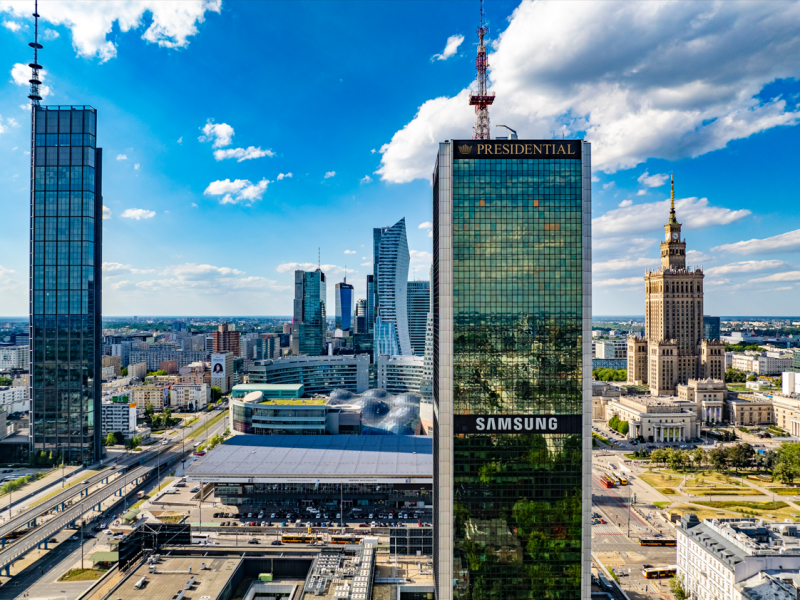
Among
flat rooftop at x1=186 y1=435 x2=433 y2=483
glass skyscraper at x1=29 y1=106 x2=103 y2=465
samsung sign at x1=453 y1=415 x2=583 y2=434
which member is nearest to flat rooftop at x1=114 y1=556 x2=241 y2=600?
flat rooftop at x1=186 y1=435 x2=433 y2=483

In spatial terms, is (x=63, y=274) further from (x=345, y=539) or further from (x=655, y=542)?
(x=655, y=542)

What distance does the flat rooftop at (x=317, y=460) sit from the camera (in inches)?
4899

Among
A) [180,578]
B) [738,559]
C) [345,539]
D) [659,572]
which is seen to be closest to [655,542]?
Result: [659,572]

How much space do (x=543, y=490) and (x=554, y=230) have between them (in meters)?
36.4

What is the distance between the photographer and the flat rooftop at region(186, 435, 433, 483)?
408 feet

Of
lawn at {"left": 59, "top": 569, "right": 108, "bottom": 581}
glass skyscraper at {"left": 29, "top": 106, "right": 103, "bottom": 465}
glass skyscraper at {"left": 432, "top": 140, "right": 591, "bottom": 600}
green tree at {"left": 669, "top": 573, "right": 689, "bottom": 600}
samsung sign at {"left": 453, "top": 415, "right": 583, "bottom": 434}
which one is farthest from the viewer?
glass skyscraper at {"left": 29, "top": 106, "right": 103, "bottom": 465}

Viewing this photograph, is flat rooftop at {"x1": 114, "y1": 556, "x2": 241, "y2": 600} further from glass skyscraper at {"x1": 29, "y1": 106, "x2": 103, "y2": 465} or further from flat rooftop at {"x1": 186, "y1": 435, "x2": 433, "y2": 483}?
glass skyscraper at {"x1": 29, "y1": 106, "x2": 103, "y2": 465}

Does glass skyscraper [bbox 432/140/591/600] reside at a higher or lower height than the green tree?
higher

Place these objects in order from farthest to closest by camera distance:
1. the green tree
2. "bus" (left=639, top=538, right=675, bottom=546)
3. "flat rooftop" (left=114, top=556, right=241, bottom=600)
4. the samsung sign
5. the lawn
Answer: "bus" (left=639, top=538, right=675, bottom=546), the lawn, the green tree, "flat rooftop" (left=114, top=556, right=241, bottom=600), the samsung sign

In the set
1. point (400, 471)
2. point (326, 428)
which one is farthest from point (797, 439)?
point (326, 428)

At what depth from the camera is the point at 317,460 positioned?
13425 cm

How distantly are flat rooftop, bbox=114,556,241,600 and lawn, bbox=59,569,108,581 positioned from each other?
62.8ft

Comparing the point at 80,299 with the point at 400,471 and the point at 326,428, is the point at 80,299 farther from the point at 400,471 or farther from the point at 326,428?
the point at 400,471

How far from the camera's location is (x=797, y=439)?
621 feet
